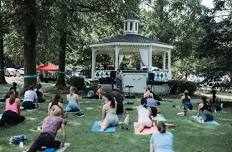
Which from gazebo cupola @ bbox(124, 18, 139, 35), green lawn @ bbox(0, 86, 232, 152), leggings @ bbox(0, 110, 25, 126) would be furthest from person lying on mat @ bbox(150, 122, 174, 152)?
gazebo cupola @ bbox(124, 18, 139, 35)

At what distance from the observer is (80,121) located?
55.9 feet

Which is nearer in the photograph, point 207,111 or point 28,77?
point 207,111

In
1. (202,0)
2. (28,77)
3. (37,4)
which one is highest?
(202,0)

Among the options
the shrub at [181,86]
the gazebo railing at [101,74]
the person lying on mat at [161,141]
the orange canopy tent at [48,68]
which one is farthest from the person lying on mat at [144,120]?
the orange canopy tent at [48,68]

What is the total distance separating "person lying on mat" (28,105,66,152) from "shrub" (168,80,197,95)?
22.5m

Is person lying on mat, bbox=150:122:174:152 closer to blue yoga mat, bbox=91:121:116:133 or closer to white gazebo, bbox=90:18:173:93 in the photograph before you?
blue yoga mat, bbox=91:121:116:133

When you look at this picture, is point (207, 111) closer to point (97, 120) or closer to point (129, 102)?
point (97, 120)

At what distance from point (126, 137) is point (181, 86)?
67.4 ft

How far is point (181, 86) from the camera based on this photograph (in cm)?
3381

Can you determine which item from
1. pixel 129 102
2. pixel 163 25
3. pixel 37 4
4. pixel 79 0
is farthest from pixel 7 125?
pixel 163 25

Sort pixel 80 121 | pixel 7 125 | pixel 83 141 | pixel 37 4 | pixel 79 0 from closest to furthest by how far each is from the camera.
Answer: pixel 83 141 → pixel 7 125 → pixel 80 121 → pixel 37 4 → pixel 79 0

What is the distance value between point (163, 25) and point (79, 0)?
62.8ft

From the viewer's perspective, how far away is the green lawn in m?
12.3

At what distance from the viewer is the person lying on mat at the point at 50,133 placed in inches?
435
